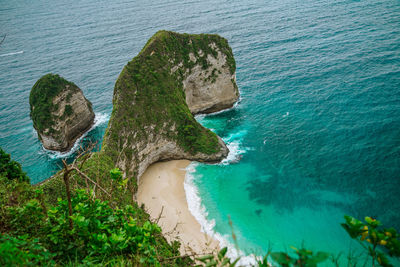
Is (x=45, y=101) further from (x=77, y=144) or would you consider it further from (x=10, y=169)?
(x=10, y=169)

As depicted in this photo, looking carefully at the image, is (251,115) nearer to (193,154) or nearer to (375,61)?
(193,154)

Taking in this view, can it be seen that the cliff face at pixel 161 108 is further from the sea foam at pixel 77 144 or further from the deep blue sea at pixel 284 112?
the sea foam at pixel 77 144

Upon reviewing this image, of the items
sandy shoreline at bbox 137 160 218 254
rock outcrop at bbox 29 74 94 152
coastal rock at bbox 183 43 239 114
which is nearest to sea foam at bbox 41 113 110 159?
rock outcrop at bbox 29 74 94 152

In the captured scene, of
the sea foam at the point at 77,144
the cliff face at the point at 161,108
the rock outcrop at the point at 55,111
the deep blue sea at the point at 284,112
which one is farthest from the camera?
the sea foam at the point at 77,144

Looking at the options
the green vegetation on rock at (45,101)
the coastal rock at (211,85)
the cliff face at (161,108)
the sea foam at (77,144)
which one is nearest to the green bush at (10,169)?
the cliff face at (161,108)

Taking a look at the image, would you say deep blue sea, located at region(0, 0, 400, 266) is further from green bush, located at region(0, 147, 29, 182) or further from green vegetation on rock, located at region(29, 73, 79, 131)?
green bush, located at region(0, 147, 29, 182)

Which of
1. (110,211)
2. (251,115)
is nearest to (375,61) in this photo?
(251,115)
